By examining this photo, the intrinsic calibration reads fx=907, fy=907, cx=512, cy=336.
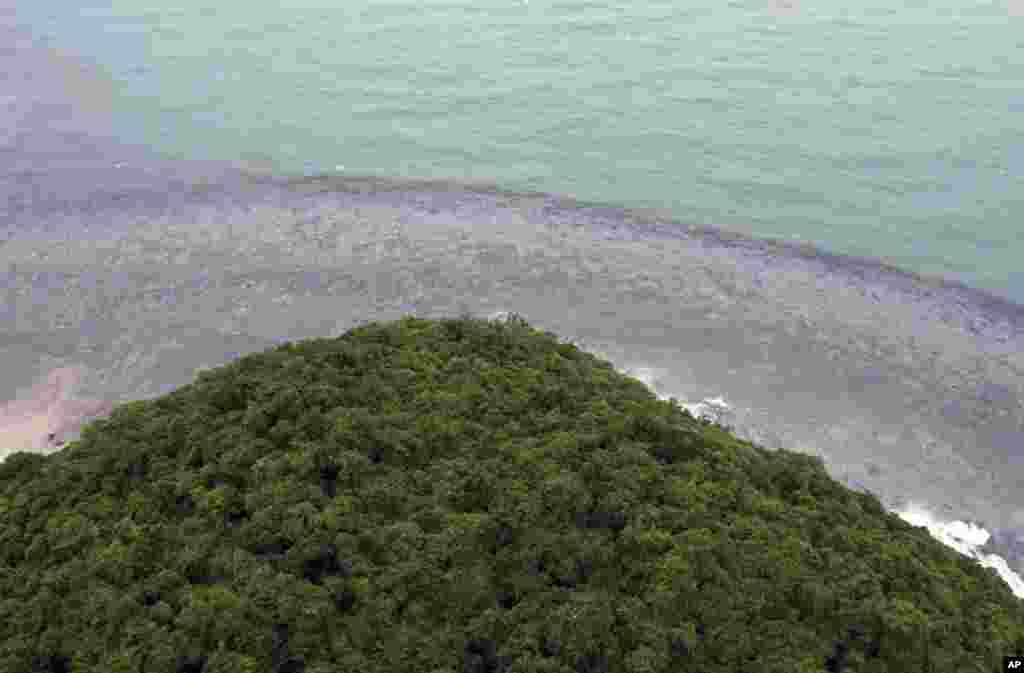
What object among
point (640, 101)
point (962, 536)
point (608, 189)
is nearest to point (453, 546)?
point (962, 536)

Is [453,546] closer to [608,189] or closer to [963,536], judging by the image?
[963,536]

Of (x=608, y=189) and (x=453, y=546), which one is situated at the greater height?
(x=453, y=546)

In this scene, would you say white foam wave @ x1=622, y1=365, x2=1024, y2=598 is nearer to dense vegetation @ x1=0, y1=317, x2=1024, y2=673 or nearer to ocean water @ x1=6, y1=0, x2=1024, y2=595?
ocean water @ x1=6, y1=0, x2=1024, y2=595

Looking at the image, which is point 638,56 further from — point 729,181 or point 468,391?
point 468,391

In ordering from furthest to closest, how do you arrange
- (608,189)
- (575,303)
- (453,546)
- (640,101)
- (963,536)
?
(640,101), (608,189), (575,303), (963,536), (453,546)

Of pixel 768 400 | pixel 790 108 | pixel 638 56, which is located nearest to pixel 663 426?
pixel 768 400

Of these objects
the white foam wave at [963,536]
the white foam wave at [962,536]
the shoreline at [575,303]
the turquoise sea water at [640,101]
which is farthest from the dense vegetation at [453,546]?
the turquoise sea water at [640,101]

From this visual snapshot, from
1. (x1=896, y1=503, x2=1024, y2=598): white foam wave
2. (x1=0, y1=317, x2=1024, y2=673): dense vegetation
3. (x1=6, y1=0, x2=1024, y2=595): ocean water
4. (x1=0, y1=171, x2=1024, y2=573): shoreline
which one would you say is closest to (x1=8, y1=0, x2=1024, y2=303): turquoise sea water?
(x1=6, y1=0, x2=1024, y2=595): ocean water
